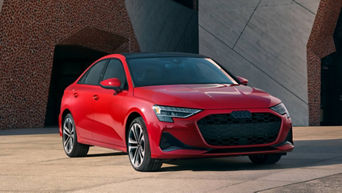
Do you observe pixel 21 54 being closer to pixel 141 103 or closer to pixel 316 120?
pixel 316 120

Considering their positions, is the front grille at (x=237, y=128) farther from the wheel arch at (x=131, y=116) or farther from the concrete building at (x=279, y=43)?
the concrete building at (x=279, y=43)

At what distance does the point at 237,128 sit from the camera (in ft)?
26.3

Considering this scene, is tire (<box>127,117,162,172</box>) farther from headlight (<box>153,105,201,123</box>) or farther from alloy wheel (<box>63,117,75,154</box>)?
alloy wheel (<box>63,117,75,154</box>)

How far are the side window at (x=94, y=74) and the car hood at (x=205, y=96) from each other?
180 cm

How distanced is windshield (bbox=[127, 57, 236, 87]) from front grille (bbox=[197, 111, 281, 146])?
1264 mm

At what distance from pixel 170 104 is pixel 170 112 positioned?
107 millimetres

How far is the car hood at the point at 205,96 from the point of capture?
8.03 m

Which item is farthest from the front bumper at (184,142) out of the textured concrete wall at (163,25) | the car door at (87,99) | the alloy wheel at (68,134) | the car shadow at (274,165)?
the textured concrete wall at (163,25)

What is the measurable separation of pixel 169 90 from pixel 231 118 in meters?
0.97

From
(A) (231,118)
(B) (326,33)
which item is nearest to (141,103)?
(A) (231,118)

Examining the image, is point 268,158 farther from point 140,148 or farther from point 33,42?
point 33,42

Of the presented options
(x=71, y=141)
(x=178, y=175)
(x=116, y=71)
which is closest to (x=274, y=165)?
(x=178, y=175)

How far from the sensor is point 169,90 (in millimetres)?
8500

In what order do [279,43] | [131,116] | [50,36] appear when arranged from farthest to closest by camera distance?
[279,43], [50,36], [131,116]
